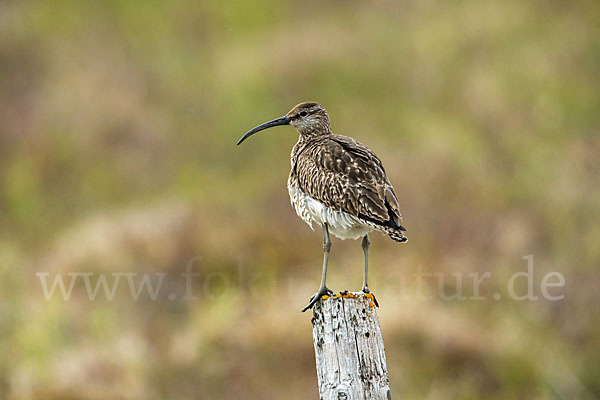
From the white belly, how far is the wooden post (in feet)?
3.67

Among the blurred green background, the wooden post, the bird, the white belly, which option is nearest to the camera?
the wooden post

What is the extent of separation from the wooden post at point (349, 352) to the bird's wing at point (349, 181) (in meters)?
1.03

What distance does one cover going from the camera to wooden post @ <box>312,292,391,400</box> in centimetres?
461

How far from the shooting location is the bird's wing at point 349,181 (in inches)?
228

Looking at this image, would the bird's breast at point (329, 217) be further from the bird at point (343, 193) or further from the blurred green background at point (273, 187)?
the blurred green background at point (273, 187)

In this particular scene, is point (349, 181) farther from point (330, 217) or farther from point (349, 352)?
point (349, 352)

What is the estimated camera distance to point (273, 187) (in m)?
15.1

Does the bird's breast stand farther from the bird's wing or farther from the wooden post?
the wooden post

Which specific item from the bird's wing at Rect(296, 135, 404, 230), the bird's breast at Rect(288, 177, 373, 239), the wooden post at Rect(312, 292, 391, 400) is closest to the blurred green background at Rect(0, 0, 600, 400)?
the bird's breast at Rect(288, 177, 373, 239)

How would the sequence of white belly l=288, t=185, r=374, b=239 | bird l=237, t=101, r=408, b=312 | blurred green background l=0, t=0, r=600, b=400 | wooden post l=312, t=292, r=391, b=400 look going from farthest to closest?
blurred green background l=0, t=0, r=600, b=400
white belly l=288, t=185, r=374, b=239
bird l=237, t=101, r=408, b=312
wooden post l=312, t=292, r=391, b=400

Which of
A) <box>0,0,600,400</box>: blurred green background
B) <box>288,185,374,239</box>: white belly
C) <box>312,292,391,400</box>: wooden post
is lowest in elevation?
<box>312,292,391,400</box>: wooden post

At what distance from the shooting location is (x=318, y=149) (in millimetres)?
6543

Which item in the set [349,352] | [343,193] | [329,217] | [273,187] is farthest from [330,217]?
[273,187]

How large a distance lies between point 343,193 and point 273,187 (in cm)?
911
